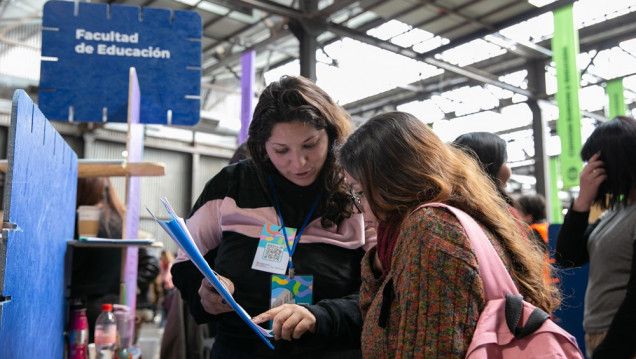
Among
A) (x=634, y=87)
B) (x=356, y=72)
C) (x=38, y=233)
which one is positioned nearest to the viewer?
(x=38, y=233)

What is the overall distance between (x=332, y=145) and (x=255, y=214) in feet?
Result: 0.89

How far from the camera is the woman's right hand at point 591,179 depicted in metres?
1.91

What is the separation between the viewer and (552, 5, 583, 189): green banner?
20.7 feet

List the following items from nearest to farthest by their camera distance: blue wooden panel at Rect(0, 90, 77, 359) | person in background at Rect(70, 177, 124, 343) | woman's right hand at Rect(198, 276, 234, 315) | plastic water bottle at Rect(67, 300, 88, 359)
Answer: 1. blue wooden panel at Rect(0, 90, 77, 359)
2. woman's right hand at Rect(198, 276, 234, 315)
3. plastic water bottle at Rect(67, 300, 88, 359)
4. person in background at Rect(70, 177, 124, 343)

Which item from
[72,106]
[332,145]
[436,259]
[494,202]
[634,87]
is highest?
[634,87]

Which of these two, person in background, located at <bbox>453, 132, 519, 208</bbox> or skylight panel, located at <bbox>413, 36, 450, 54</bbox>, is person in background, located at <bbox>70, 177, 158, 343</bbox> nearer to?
person in background, located at <bbox>453, 132, 519, 208</bbox>

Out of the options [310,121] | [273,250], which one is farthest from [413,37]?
[273,250]

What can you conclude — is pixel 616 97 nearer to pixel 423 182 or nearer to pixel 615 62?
pixel 615 62

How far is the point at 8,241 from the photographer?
1.00m

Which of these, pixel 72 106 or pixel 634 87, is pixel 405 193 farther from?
pixel 634 87

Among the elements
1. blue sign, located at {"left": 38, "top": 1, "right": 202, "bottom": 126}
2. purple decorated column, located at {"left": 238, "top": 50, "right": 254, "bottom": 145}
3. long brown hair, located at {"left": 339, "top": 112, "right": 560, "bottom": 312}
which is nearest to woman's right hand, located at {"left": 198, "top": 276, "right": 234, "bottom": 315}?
long brown hair, located at {"left": 339, "top": 112, "right": 560, "bottom": 312}

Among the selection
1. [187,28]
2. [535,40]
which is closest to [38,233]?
[187,28]

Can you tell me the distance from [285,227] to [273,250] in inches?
2.9

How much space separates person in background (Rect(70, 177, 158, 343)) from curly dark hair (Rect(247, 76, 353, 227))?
42.2 inches
